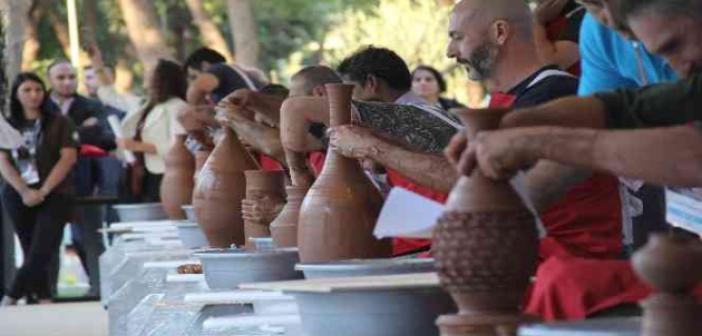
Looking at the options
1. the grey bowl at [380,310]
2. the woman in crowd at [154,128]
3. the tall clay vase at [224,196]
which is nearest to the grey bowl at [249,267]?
the grey bowl at [380,310]

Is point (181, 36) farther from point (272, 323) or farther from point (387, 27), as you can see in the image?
point (272, 323)

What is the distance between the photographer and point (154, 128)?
Answer: 12422 mm

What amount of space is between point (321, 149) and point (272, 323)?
6.72 feet

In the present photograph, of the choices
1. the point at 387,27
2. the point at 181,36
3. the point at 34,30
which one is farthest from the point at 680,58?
the point at 181,36

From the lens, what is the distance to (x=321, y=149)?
19.0 feet

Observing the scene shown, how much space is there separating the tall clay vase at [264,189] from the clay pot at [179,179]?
10.5 feet

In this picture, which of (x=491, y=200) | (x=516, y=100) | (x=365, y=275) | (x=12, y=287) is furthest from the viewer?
(x=12, y=287)

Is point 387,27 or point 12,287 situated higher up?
point 387,27

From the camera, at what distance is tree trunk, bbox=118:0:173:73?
22.9 m

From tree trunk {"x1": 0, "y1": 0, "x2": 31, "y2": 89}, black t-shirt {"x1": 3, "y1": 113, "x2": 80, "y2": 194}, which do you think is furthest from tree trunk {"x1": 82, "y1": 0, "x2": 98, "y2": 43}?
black t-shirt {"x1": 3, "y1": 113, "x2": 80, "y2": 194}

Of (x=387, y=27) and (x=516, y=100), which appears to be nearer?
(x=516, y=100)

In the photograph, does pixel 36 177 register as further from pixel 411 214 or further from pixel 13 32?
pixel 411 214

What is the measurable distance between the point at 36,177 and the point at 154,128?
3.41 feet

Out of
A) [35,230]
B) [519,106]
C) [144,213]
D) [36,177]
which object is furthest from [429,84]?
[519,106]
